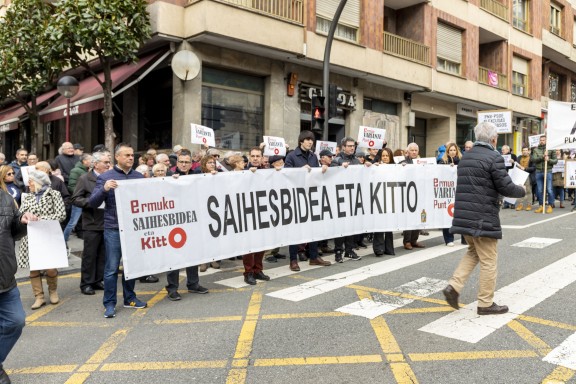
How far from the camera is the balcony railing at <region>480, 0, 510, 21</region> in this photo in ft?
74.2

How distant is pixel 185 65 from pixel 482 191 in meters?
9.36

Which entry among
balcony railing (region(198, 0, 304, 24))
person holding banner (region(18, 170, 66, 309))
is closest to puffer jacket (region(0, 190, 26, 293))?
A: person holding banner (region(18, 170, 66, 309))

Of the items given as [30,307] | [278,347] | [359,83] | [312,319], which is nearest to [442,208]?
[312,319]

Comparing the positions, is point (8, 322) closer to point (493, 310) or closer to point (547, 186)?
point (493, 310)

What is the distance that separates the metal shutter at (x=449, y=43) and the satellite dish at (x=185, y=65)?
1201cm

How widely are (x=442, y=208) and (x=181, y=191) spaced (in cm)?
499

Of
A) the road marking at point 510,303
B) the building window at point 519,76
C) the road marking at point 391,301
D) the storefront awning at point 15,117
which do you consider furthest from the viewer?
the building window at point 519,76

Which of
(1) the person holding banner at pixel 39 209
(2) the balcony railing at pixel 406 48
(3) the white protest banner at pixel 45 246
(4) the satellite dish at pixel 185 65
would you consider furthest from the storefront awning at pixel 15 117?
(3) the white protest banner at pixel 45 246

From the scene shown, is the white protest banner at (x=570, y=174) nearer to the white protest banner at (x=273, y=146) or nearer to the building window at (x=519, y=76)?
the white protest banner at (x=273, y=146)

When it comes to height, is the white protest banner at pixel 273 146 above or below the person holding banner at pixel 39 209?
above

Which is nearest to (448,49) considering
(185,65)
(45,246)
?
(185,65)

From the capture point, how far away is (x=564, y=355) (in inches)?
149

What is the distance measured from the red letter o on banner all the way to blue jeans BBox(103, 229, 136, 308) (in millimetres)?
599

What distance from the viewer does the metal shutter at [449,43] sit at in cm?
2058
